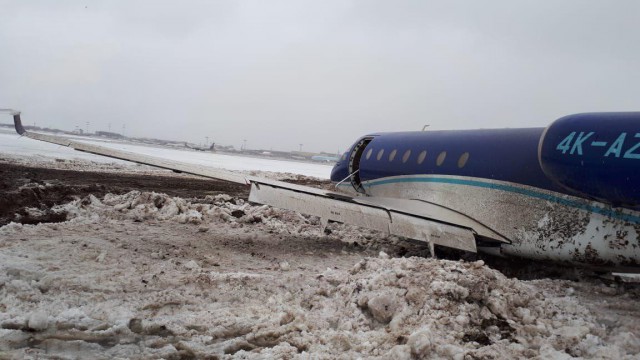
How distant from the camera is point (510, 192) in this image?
7.66 m

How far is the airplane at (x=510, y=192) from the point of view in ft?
18.6

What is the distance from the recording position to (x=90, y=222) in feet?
27.7

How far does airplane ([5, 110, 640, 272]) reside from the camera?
5.66 meters

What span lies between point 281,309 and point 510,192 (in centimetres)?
445

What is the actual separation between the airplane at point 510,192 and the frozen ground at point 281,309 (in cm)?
75

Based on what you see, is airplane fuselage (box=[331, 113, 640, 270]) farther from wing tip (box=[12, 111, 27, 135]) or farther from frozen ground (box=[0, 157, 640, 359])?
wing tip (box=[12, 111, 27, 135])

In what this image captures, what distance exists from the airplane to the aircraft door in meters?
1.39

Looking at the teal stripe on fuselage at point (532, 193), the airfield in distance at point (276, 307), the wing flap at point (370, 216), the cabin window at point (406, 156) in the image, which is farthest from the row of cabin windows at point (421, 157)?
the airfield in distance at point (276, 307)

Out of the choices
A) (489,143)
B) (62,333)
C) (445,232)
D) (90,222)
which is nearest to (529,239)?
(445,232)

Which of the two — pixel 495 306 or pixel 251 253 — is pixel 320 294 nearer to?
pixel 495 306

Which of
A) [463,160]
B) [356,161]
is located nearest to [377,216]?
[463,160]

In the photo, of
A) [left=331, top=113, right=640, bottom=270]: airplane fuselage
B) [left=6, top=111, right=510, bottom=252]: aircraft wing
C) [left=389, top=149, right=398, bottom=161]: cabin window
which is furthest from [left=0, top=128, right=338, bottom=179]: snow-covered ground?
[left=331, top=113, right=640, bottom=270]: airplane fuselage

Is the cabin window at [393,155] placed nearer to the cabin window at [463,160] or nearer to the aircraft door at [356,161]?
the aircraft door at [356,161]

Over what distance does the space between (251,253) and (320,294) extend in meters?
2.74
